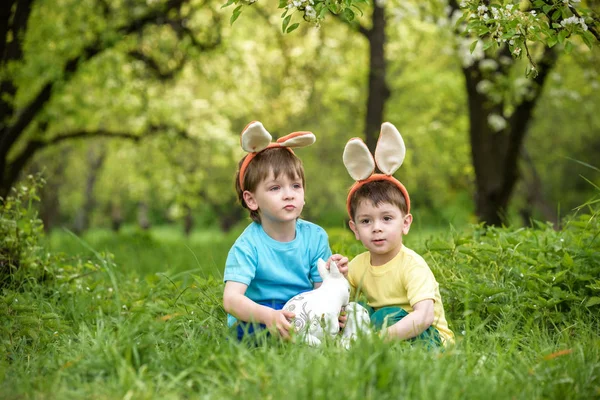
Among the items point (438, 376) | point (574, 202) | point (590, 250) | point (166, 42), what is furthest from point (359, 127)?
point (438, 376)

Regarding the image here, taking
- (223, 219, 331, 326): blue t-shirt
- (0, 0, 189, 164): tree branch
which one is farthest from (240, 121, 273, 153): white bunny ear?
(0, 0, 189, 164): tree branch

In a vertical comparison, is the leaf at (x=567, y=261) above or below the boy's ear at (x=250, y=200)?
below

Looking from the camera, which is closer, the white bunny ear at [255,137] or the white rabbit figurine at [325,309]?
the white rabbit figurine at [325,309]

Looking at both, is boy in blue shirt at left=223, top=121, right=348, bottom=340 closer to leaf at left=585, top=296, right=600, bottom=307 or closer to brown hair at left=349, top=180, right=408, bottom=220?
brown hair at left=349, top=180, right=408, bottom=220

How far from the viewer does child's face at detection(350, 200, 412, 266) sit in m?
3.14

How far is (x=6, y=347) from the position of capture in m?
3.16

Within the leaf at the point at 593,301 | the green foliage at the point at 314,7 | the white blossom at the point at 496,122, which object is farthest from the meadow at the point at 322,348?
the white blossom at the point at 496,122

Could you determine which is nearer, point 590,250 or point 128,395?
point 128,395

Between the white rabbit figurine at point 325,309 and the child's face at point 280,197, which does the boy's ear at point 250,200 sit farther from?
the white rabbit figurine at point 325,309

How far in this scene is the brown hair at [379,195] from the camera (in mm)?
3168

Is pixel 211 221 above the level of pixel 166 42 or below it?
below

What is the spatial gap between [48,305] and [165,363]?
→ 167cm

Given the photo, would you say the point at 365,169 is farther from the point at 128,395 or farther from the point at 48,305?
the point at 48,305

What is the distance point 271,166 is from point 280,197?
0.53 feet
